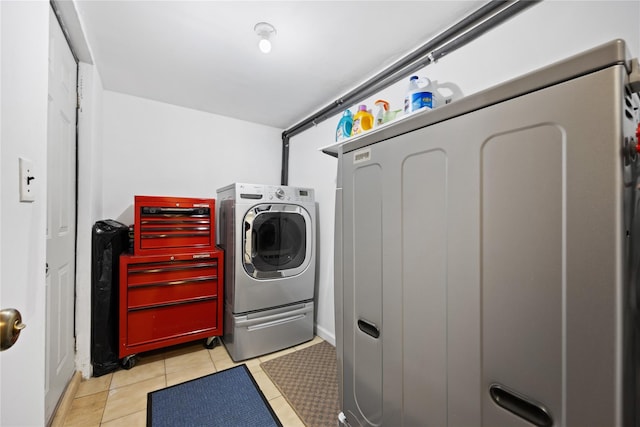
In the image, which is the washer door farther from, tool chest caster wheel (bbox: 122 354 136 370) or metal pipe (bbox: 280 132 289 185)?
tool chest caster wheel (bbox: 122 354 136 370)

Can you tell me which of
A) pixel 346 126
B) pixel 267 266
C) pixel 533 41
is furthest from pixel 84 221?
pixel 533 41

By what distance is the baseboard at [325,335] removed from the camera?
96.0 inches

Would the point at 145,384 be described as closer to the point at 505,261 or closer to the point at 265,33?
the point at 505,261

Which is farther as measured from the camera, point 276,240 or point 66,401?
point 276,240

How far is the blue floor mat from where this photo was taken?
1494 mm

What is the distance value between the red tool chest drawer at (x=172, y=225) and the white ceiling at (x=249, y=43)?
1047 mm

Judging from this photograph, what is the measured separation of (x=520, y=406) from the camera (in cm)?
64

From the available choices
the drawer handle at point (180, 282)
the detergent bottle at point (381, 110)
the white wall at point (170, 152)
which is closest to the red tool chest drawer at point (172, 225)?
the drawer handle at point (180, 282)

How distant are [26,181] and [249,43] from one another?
1503 millimetres

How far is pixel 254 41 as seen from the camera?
5.52 ft

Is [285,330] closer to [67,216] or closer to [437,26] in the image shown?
[67,216]

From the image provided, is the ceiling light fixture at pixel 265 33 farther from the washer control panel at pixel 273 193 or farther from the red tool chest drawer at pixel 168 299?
the red tool chest drawer at pixel 168 299

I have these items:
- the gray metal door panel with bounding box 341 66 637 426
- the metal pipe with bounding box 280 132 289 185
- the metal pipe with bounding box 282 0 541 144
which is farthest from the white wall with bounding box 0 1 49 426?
the metal pipe with bounding box 280 132 289 185

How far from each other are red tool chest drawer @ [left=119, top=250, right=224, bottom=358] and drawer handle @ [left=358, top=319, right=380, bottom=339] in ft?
5.40
